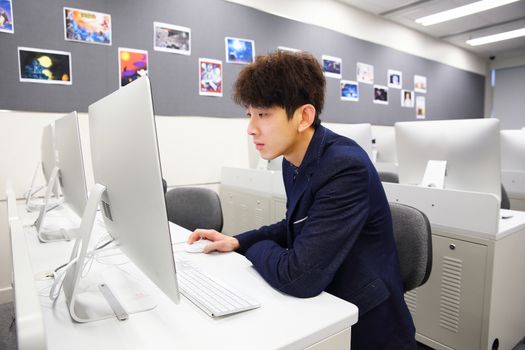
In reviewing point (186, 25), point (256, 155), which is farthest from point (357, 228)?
point (186, 25)

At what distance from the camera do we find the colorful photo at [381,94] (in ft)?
15.8

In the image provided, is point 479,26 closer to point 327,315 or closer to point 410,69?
point 410,69

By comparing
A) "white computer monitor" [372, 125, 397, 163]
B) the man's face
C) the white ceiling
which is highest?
the white ceiling

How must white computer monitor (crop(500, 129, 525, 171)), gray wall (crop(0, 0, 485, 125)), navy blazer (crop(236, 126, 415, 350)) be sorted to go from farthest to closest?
white computer monitor (crop(500, 129, 525, 171))
gray wall (crop(0, 0, 485, 125))
navy blazer (crop(236, 126, 415, 350))

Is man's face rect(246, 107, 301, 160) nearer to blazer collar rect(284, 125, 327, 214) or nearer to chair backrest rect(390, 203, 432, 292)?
blazer collar rect(284, 125, 327, 214)

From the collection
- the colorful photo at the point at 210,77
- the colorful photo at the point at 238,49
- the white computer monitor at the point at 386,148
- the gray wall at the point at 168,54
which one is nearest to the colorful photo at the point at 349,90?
the gray wall at the point at 168,54

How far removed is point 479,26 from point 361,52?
215 centimetres

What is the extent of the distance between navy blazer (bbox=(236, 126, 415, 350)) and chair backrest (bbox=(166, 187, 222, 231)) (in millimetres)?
910

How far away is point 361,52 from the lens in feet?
14.9

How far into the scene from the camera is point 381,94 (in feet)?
16.0

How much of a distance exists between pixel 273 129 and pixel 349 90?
3.70 meters

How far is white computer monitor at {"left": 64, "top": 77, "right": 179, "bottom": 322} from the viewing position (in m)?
0.60

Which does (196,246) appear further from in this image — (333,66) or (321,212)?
(333,66)

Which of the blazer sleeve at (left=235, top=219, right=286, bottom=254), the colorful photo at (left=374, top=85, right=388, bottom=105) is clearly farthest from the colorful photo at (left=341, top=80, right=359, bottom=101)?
the blazer sleeve at (left=235, top=219, right=286, bottom=254)
